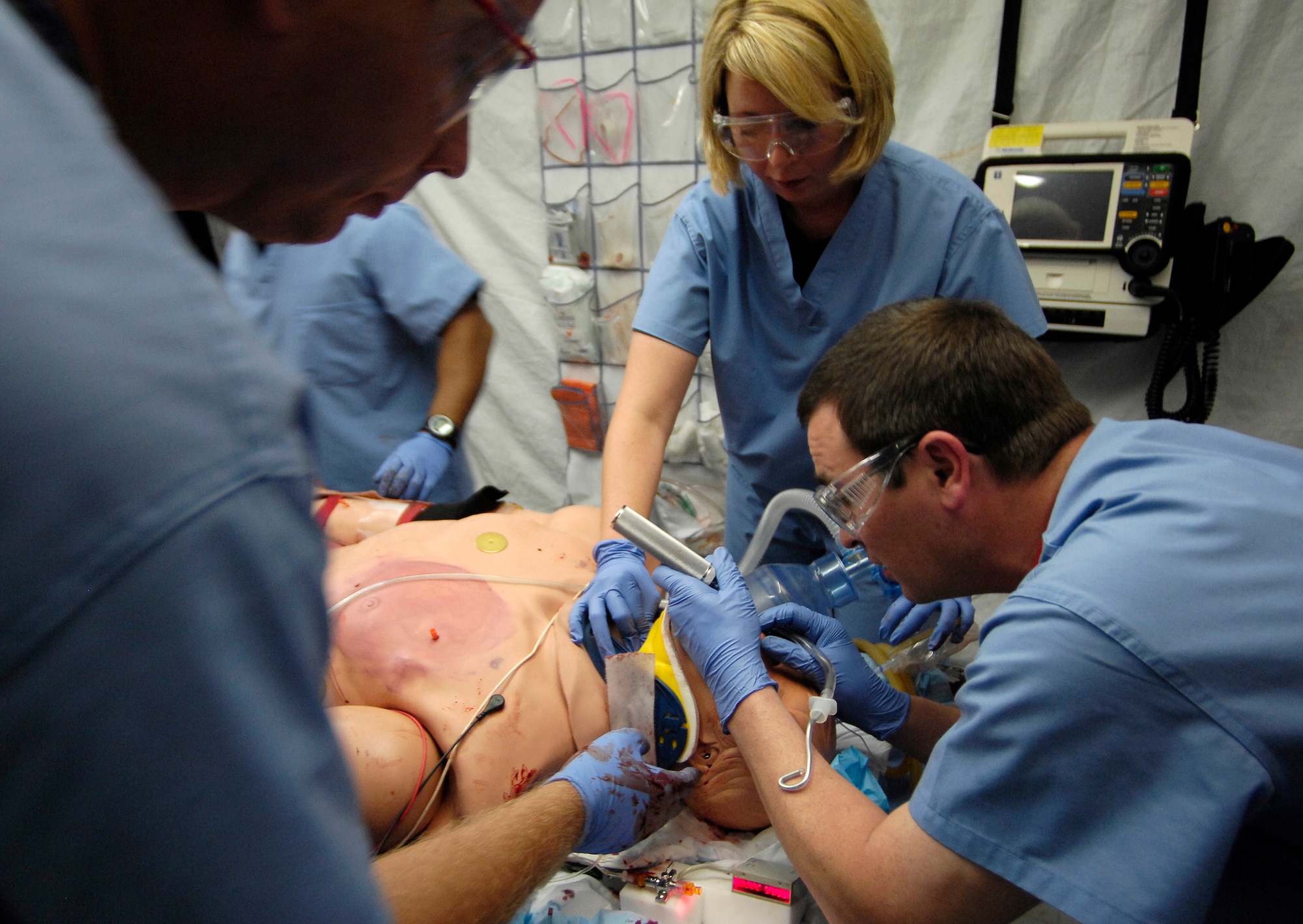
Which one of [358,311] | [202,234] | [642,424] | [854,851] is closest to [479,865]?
[854,851]

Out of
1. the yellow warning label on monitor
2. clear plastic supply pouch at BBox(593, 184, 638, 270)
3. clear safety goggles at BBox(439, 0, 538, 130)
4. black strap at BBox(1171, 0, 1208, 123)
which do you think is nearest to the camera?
clear safety goggles at BBox(439, 0, 538, 130)

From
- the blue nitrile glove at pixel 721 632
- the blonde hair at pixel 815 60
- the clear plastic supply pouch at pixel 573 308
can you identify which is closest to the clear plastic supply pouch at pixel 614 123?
the clear plastic supply pouch at pixel 573 308

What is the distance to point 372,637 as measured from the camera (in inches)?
62.9

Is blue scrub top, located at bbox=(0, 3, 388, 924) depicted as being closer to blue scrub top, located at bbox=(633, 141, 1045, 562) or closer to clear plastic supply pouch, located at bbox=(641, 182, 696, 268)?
blue scrub top, located at bbox=(633, 141, 1045, 562)

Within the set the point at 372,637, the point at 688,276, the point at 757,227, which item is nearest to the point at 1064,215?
the point at 757,227

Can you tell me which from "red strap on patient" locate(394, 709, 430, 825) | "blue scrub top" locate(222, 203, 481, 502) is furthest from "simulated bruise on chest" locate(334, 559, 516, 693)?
"blue scrub top" locate(222, 203, 481, 502)

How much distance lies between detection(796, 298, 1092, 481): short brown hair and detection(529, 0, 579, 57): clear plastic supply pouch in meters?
2.16

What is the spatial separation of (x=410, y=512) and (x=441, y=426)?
302mm

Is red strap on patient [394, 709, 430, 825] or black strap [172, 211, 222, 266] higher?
black strap [172, 211, 222, 266]

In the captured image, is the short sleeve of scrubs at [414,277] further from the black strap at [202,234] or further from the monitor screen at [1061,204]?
the monitor screen at [1061,204]

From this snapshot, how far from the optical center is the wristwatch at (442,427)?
2.24 metres

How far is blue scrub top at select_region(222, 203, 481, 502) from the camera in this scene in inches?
85.0

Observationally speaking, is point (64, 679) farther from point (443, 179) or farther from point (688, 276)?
point (443, 179)

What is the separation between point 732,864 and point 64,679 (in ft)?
4.53
